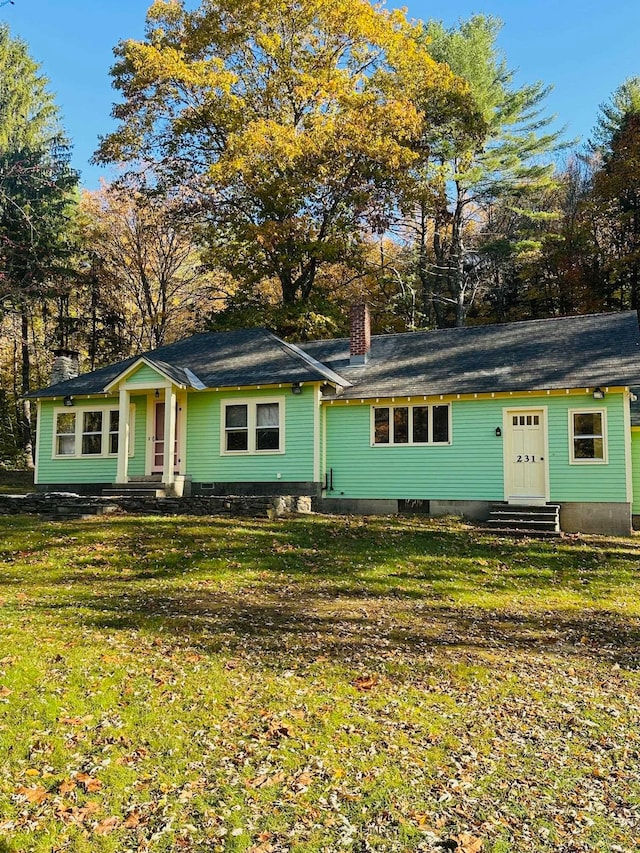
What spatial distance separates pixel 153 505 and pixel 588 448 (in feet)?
33.8

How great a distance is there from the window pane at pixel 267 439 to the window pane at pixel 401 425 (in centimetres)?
→ 309

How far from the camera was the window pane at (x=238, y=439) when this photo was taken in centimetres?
1738

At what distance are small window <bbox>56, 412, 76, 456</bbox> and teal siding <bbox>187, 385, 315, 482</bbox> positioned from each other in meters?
3.92

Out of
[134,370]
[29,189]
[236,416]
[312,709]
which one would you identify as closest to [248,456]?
[236,416]

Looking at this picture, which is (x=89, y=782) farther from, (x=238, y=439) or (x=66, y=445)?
(x=66, y=445)

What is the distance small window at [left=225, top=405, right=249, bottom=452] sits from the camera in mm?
17391

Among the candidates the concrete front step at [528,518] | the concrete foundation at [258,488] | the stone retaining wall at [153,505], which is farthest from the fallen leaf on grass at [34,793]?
the concrete foundation at [258,488]

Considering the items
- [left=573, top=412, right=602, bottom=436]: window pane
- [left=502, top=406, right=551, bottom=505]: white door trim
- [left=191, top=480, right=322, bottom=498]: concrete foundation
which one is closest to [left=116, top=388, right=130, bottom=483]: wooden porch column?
[left=191, top=480, right=322, bottom=498]: concrete foundation

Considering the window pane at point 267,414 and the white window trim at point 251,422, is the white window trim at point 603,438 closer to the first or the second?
the white window trim at point 251,422

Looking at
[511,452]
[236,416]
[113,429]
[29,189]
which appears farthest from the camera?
[29,189]

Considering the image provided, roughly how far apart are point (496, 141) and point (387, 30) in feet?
25.3

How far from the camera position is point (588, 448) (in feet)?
49.4

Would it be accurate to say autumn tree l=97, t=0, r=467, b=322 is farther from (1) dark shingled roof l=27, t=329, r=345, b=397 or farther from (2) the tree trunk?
(2) the tree trunk

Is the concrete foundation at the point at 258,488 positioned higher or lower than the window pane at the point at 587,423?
lower
